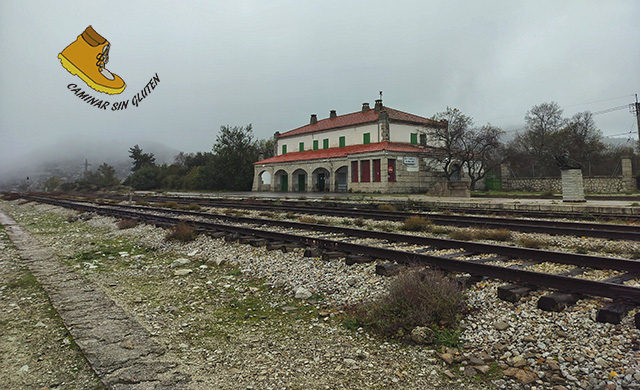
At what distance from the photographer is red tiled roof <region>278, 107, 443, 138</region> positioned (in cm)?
4138

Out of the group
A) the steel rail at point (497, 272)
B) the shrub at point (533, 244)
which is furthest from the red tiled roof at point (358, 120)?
the steel rail at point (497, 272)

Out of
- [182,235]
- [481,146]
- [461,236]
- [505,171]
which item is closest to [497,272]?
[461,236]

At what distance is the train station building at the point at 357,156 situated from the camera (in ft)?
115

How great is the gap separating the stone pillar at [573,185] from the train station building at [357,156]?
17618 mm

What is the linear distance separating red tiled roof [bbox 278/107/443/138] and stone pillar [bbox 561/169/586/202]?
70.1 feet

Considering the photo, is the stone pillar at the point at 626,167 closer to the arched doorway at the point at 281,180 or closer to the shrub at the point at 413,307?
the shrub at the point at 413,307

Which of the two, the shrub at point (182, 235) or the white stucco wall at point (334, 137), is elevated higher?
the white stucco wall at point (334, 137)

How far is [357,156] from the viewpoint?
121 ft

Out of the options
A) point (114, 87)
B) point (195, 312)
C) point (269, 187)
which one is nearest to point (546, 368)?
point (195, 312)

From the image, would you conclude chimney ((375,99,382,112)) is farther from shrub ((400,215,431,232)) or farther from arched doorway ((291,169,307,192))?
shrub ((400,215,431,232))

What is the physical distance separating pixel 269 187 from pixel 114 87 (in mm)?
40442

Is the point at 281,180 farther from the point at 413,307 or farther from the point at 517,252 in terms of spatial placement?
the point at 413,307

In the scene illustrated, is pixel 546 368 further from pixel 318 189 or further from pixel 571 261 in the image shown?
pixel 318 189

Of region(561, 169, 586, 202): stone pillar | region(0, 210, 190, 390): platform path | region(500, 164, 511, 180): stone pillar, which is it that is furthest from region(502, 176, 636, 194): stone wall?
region(0, 210, 190, 390): platform path
